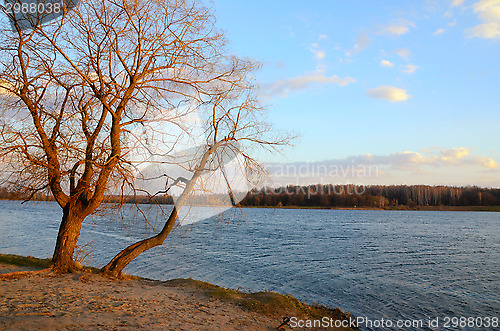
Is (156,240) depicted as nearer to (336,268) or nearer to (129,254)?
(129,254)

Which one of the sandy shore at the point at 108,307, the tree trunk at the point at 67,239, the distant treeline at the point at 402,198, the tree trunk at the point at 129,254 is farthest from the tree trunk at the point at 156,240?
the distant treeline at the point at 402,198

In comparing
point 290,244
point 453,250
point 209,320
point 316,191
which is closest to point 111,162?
point 209,320

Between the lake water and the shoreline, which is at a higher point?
the shoreline

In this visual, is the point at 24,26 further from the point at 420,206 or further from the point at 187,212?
the point at 420,206

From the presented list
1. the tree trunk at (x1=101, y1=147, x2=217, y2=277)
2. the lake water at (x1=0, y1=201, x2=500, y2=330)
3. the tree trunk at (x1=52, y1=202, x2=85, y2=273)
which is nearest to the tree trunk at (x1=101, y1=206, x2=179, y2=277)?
the tree trunk at (x1=101, y1=147, x2=217, y2=277)

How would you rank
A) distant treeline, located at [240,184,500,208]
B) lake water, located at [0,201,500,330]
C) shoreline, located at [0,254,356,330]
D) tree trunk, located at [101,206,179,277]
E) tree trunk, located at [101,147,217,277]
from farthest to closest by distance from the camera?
distant treeline, located at [240,184,500,208], lake water, located at [0,201,500,330], tree trunk, located at [101,206,179,277], tree trunk, located at [101,147,217,277], shoreline, located at [0,254,356,330]

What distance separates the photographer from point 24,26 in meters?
A: 8.32

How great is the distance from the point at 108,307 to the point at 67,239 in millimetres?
3728

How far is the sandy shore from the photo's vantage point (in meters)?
5.77

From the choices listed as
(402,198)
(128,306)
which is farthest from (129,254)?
(402,198)

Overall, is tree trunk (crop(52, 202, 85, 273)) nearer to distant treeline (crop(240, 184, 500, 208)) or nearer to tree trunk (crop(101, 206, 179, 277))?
tree trunk (crop(101, 206, 179, 277))

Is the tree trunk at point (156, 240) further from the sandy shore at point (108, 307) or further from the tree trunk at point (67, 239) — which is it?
the tree trunk at point (67, 239)

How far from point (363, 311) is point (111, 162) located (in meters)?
8.86

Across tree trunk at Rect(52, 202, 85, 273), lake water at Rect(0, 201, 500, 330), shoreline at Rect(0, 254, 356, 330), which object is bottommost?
lake water at Rect(0, 201, 500, 330)
